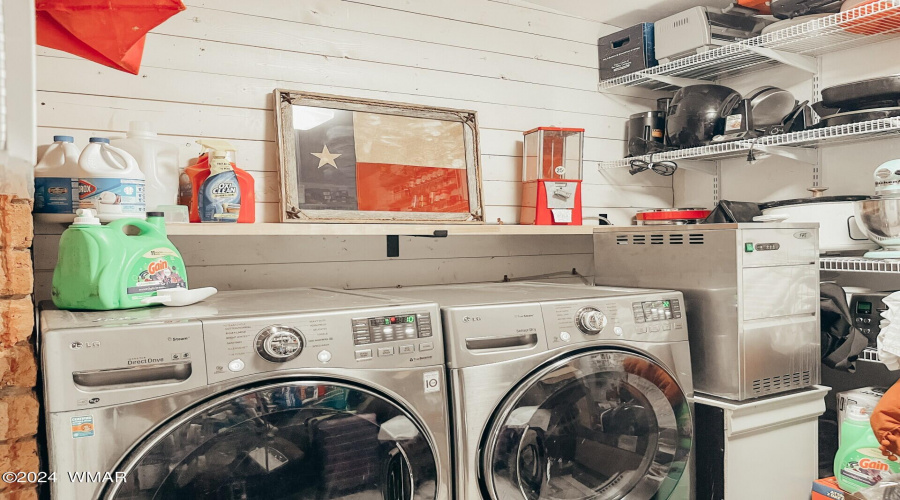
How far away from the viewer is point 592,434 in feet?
5.58

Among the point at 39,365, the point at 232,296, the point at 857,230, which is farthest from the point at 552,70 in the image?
the point at 39,365

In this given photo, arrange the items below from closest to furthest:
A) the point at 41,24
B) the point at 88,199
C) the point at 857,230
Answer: the point at 41,24 → the point at 88,199 → the point at 857,230

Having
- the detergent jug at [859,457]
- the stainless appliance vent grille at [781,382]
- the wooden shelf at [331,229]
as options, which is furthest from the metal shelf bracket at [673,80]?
the detergent jug at [859,457]

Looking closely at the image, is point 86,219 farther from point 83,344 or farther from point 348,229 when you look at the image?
point 348,229

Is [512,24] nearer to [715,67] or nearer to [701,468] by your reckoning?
[715,67]

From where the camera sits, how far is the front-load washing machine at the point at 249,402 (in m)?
1.16

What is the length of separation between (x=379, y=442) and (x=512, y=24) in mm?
1867

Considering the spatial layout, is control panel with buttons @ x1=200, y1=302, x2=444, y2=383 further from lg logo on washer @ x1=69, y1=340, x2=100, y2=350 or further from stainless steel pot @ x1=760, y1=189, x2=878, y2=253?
stainless steel pot @ x1=760, y1=189, x2=878, y2=253

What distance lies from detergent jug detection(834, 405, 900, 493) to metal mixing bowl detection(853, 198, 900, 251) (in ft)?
1.76

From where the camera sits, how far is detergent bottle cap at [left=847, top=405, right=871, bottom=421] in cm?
196

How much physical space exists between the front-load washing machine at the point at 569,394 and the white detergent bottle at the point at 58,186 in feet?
3.22

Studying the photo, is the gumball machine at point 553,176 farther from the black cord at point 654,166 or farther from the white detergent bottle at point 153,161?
the white detergent bottle at point 153,161

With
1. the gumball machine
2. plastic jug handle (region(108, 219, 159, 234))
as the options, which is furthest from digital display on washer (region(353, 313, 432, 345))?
the gumball machine

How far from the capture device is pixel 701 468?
1924 mm
